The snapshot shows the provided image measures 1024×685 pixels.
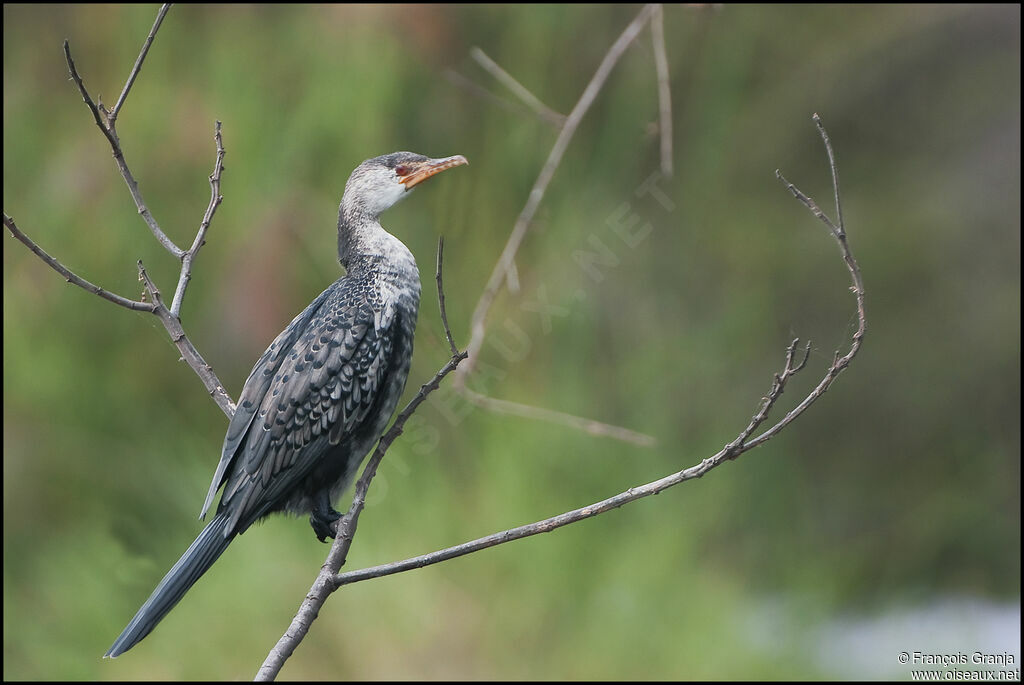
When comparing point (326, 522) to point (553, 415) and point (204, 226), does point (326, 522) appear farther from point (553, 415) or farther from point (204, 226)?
point (553, 415)

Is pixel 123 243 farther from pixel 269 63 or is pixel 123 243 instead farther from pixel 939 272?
pixel 939 272

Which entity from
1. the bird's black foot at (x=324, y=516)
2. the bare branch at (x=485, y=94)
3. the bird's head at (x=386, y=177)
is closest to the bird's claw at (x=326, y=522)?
the bird's black foot at (x=324, y=516)

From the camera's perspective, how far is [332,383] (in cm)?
157

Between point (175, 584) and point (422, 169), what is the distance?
62 cm

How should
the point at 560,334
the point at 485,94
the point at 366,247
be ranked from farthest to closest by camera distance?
1. the point at 560,334
2. the point at 485,94
3. the point at 366,247

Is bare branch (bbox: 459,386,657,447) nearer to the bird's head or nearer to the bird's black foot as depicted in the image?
the bird's black foot

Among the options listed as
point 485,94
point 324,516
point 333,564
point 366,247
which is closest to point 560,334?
point 485,94

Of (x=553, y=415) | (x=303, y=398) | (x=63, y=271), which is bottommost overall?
(x=553, y=415)

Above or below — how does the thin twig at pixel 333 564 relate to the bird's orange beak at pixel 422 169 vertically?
below

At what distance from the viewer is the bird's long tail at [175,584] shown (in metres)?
1.19

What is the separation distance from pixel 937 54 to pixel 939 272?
0.87 metres

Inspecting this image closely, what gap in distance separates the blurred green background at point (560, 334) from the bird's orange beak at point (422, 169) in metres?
1.40

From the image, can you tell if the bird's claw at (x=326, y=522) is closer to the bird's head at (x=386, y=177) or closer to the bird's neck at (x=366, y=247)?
the bird's neck at (x=366, y=247)

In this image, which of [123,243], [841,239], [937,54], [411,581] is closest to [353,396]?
[841,239]
